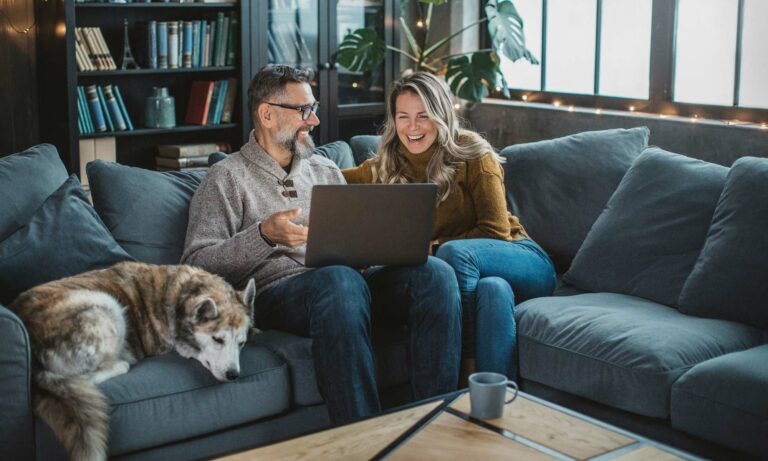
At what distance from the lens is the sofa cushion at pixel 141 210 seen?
2953mm

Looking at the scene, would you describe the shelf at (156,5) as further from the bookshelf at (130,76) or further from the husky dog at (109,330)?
the husky dog at (109,330)

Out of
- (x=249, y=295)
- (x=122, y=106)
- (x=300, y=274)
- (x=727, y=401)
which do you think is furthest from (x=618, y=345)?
(x=122, y=106)

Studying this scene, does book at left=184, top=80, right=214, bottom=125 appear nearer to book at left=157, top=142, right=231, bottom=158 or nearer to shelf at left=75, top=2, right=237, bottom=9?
book at left=157, top=142, right=231, bottom=158

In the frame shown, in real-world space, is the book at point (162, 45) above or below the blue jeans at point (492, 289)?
above

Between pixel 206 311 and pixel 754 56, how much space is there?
277 centimetres

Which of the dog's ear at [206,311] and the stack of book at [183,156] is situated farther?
the stack of book at [183,156]

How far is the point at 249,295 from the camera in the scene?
8.76ft

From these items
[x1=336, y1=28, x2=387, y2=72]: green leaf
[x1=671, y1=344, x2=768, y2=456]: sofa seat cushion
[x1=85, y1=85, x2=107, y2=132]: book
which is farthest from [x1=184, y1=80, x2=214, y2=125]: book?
[x1=671, y1=344, x2=768, y2=456]: sofa seat cushion

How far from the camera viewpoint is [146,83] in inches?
198

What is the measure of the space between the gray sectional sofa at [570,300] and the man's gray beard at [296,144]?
342mm

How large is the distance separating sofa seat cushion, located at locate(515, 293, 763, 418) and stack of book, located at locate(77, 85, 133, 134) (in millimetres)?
2517

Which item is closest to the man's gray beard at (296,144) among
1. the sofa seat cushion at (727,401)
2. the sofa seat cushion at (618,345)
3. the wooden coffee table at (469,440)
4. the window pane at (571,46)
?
the sofa seat cushion at (618,345)

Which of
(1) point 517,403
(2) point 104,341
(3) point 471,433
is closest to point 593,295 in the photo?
(1) point 517,403

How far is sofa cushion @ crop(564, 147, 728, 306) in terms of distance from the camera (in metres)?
3.04
